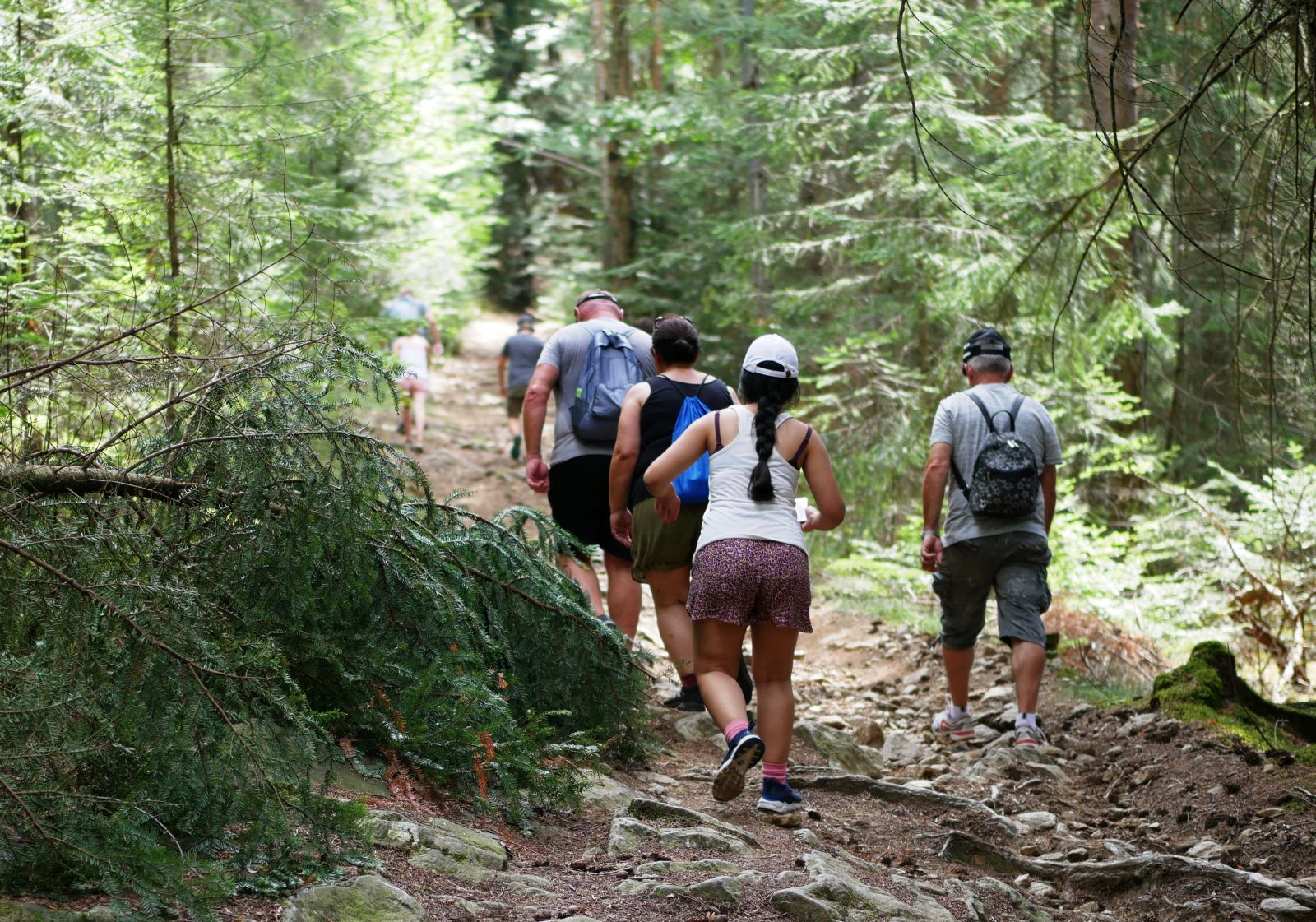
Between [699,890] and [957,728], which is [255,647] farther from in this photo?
[957,728]

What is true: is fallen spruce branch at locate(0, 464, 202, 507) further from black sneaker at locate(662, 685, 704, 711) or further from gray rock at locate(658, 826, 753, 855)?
black sneaker at locate(662, 685, 704, 711)

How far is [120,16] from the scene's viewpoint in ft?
23.8

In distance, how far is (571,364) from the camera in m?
7.20

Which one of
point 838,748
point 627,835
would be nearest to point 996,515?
point 838,748

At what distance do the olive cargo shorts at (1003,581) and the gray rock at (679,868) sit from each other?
11.1ft

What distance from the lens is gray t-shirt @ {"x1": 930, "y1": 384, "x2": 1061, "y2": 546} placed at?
6.85 m

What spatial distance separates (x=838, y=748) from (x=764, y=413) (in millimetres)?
2327

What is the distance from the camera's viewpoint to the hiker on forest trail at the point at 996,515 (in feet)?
22.1

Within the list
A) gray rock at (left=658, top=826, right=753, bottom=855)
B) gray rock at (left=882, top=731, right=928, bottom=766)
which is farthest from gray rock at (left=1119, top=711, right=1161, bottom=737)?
gray rock at (left=658, top=826, right=753, bottom=855)

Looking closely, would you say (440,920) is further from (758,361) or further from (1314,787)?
(1314,787)

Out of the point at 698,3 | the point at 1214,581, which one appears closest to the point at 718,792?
the point at 1214,581

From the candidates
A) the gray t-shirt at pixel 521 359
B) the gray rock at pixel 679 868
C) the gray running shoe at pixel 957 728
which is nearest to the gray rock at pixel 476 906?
the gray rock at pixel 679 868

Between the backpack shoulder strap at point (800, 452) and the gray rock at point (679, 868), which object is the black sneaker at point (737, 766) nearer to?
the gray rock at point (679, 868)

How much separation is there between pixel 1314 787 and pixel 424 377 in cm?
1374
